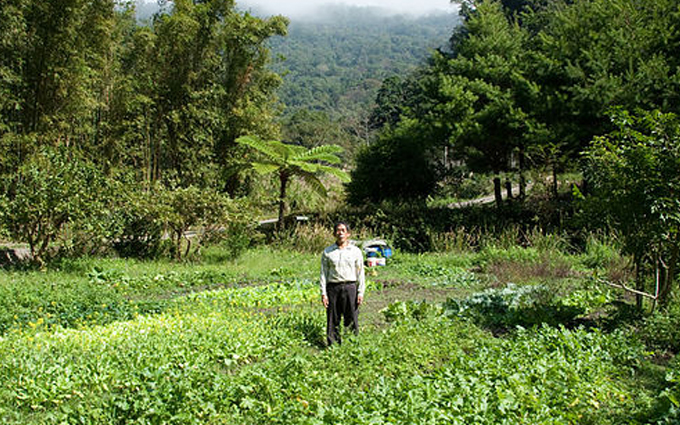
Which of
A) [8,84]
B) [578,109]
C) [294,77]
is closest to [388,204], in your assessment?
[578,109]

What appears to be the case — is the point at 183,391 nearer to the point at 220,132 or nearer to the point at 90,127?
the point at 90,127

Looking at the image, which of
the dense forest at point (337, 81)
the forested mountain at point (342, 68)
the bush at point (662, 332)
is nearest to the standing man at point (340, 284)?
the bush at point (662, 332)

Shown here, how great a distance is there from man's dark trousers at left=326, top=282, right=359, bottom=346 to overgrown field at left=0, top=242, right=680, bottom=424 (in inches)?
8.1

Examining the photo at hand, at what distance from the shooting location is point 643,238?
18.2ft

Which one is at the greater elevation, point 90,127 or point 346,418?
Result: point 90,127

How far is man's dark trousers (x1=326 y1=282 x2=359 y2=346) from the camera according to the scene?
18.0 feet

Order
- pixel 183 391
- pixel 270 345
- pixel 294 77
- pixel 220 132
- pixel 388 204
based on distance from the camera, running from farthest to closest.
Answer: pixel 294 77 < pixel 220 132 < pixel 388 204 < pixel 270 345 < pixel 183 391

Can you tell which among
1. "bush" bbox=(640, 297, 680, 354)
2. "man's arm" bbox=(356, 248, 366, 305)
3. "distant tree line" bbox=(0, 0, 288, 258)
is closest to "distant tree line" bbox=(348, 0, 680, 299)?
"bush" bbox=(640, 297, 680, 354)

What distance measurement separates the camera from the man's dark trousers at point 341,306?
5480 mm

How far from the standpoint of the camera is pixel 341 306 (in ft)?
18.3

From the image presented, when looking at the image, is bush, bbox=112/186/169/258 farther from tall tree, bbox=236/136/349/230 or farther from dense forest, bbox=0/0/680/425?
tall tree, bbox=236/136/349/230

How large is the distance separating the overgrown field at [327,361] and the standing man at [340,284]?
0.88ft

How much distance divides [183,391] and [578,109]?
43.6 feet

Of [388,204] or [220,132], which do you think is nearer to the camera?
[388,204]
